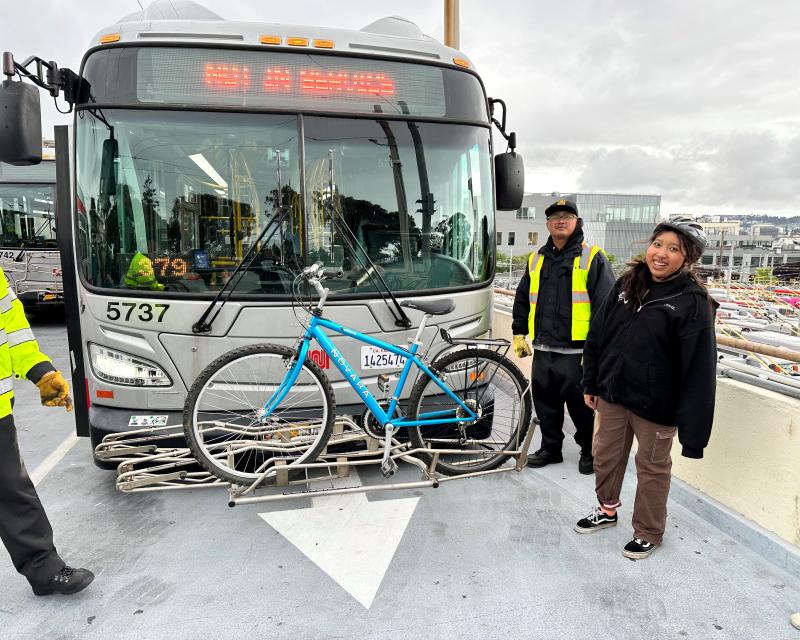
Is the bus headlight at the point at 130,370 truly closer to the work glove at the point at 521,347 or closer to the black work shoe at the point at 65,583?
the black work shoe at the point at 65,583

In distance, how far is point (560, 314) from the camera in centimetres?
362

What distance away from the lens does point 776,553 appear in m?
Result: 2.73

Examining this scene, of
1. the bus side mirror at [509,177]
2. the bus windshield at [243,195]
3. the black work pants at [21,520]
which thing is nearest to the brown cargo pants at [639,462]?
the bus windshield at [243,195]

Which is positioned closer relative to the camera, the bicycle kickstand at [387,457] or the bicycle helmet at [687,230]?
the bicycle helmet at [687,230]

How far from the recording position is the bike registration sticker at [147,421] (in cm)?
315

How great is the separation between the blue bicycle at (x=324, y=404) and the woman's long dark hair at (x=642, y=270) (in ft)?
3.14

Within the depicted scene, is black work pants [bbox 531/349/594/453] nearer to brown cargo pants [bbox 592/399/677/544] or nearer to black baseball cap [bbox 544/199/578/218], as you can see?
brown cargo pants [bbox 592/399/677/544]

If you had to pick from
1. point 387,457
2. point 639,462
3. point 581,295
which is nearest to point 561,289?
point 581,295

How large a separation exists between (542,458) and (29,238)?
436 inches

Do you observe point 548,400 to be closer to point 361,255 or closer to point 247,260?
point 361,255

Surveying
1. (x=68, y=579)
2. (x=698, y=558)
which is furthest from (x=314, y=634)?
(x=698, y=558)

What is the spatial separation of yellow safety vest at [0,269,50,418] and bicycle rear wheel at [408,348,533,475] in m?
2.04

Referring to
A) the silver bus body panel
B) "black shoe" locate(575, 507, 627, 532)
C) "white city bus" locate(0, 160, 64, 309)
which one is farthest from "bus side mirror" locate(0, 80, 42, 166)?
"white city bus" locate(0, 160, 64, 309)

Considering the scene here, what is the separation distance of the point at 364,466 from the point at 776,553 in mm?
2548
